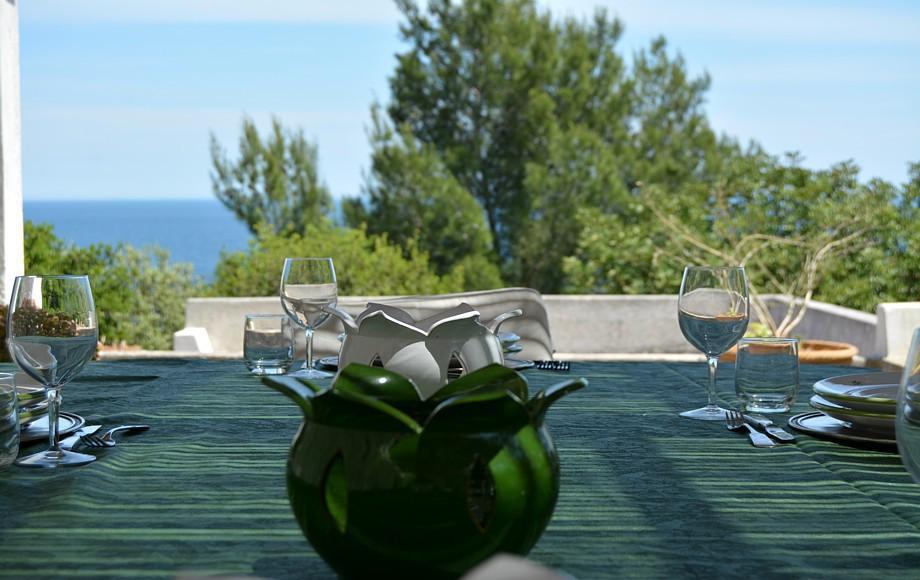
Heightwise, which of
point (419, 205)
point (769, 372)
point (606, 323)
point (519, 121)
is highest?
point (519, 121)

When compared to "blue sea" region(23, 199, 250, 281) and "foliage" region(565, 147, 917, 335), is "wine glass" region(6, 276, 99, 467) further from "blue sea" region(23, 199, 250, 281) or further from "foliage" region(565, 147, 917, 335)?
"blue sea" region(23, 199, 250, 281)

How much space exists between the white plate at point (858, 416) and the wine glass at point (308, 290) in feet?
2.60

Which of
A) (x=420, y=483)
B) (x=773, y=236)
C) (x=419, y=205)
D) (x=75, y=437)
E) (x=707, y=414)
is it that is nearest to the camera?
(x=420, y=483)

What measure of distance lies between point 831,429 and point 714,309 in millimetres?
239

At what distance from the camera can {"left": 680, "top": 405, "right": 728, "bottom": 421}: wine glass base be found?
4.33ft

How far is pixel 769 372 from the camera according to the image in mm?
1359

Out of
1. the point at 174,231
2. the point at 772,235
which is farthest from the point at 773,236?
the point at 174,231

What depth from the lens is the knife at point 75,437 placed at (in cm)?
112

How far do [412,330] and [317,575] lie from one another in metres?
0.50

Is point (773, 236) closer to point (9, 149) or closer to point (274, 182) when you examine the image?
point (9, 149)

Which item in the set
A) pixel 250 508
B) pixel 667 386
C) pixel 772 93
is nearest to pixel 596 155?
pixel 667 386

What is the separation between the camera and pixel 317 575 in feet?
2.34

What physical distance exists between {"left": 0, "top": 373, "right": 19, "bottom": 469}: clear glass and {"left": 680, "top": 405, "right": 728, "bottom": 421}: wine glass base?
0.84 metres

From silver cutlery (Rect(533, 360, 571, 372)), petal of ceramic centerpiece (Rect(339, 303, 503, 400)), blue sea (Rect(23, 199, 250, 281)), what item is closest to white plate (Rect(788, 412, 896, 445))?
petal of ceramic centerpiece (Rect(339, 303, 503, 400))
